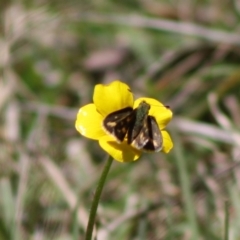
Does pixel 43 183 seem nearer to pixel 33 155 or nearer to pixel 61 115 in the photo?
pixel 33 155

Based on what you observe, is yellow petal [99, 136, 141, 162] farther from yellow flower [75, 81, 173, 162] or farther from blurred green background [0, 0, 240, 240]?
blurred green background [0, 0, 240, 240]

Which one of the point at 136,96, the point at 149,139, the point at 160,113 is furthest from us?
the point at 136,96

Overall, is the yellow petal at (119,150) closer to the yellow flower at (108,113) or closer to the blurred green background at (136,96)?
the yellow flower at (108,113)

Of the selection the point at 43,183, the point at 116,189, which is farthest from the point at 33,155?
the point at 116,189

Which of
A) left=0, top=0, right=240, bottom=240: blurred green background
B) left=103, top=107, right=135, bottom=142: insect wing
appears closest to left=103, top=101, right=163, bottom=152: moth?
left=103, top=107, right=135, bottom=142: insect wing

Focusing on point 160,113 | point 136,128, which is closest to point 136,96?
point 160,113

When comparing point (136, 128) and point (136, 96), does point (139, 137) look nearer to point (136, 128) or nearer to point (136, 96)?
point (136, 128)

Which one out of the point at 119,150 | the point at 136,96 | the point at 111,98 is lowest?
the point at 119,150

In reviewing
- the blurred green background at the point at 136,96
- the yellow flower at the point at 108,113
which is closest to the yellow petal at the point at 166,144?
the yellow flower at the point at 108,113

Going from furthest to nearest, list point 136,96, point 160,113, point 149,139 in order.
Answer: point 136,96 < point 160,113 < point 149,139
